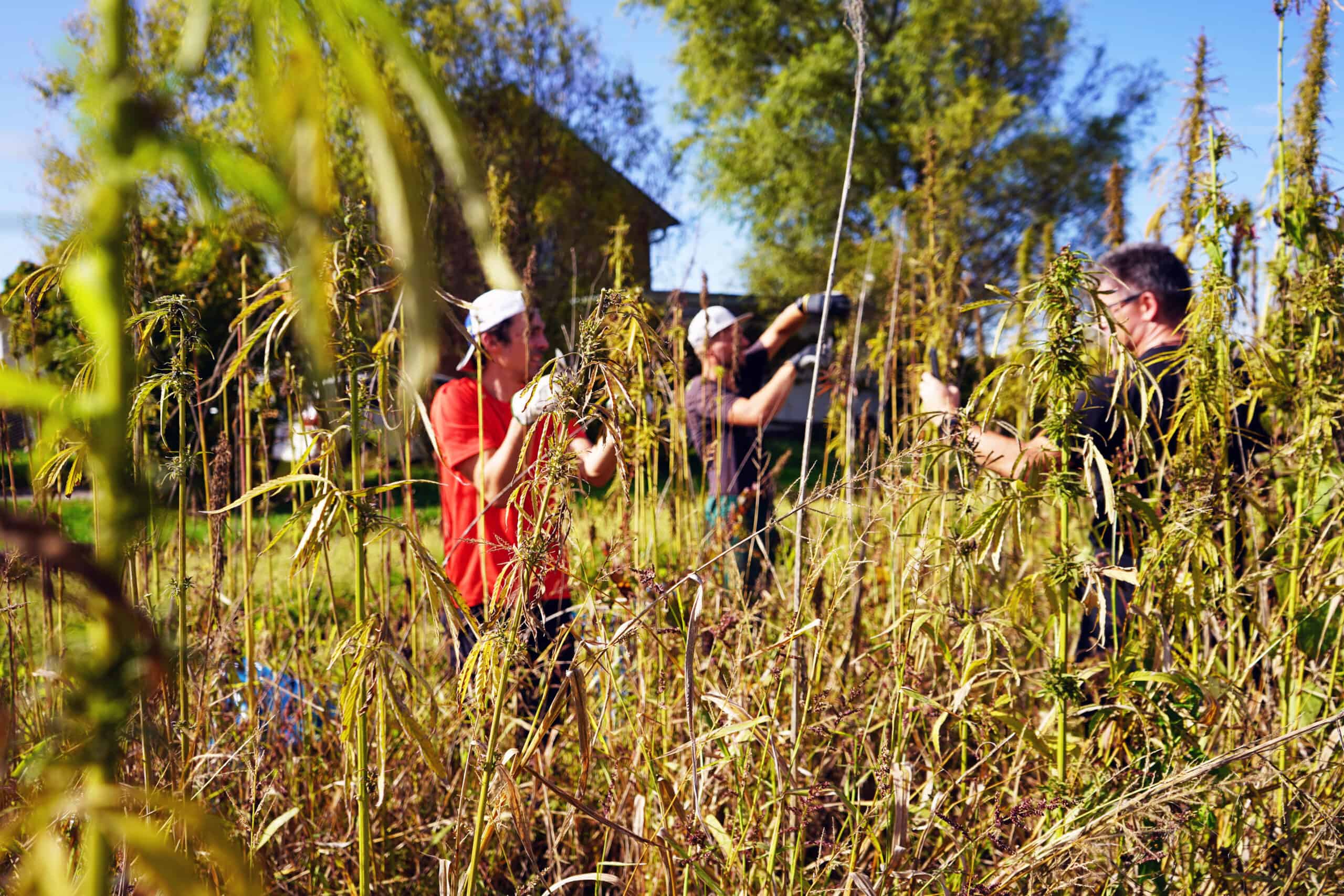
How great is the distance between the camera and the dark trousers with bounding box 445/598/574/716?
1099 millimetres

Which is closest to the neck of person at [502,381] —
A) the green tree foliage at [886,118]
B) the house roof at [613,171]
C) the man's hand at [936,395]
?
the man's hand at [936,395]

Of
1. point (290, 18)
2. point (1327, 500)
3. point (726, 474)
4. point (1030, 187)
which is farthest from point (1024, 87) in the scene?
point (290, 18)

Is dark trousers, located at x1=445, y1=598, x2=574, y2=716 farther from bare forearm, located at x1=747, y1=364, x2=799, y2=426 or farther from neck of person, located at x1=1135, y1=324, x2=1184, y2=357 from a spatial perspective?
neck of person, located at x1=1135, y1=324, x2=1184, y2=357

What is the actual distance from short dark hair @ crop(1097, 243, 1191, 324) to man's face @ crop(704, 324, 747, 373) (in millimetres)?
1236

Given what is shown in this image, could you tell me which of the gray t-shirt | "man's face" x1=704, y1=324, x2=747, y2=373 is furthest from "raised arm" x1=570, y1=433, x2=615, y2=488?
"man's face" x1=704, y1=324, x2=747, y2=373

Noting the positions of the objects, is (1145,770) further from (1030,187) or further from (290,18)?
(1030,187)

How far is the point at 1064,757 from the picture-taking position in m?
1.20

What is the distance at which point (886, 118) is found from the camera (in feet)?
53.5

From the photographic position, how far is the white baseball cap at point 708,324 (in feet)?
8.31

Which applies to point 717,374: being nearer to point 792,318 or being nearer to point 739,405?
point 739,405

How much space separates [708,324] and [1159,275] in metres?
1.17

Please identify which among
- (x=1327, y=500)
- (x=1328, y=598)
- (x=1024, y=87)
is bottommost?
(x=1328, y=598)

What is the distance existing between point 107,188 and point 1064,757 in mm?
1231

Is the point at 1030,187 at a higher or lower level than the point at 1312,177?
higher
